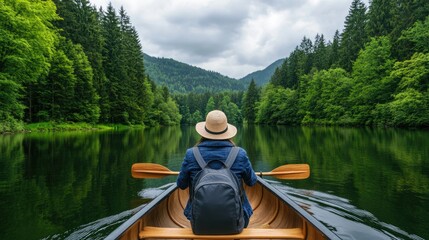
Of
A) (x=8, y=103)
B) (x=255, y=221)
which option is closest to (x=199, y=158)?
(x=255, y=221)

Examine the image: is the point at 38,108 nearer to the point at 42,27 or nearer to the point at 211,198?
the point at 42,27

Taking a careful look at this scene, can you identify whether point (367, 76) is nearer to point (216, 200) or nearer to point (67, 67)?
point (67, 67)

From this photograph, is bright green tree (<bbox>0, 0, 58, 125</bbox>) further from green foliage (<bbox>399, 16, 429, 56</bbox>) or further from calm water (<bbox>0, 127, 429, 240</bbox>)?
green foliage (<bbox>399, 16, 429, 56</bbox>)

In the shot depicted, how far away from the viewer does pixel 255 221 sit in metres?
5.86

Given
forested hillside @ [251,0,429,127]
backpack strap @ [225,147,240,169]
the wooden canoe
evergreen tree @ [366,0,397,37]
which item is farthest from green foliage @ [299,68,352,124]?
backpack strap @ [225,147,240,169]

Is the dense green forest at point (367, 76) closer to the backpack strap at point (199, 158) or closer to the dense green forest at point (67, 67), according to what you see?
the dense green forest at point (67, 67)

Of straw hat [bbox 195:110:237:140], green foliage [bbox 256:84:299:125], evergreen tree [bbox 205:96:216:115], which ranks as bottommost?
straw hat [bbox 195:110:237:140]

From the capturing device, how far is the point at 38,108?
33.8 meters

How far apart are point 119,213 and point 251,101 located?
3514 inches

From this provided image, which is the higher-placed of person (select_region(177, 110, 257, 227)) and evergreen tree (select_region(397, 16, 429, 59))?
evergreen tree (select_region(397, 16, 429, 59))

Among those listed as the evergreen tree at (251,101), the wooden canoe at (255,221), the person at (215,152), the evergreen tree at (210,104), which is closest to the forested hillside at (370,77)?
the evergreen tree at (251,101)

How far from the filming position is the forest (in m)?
24.8

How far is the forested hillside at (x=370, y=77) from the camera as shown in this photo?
30.6 meters

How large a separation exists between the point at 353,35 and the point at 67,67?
44.3 meters
